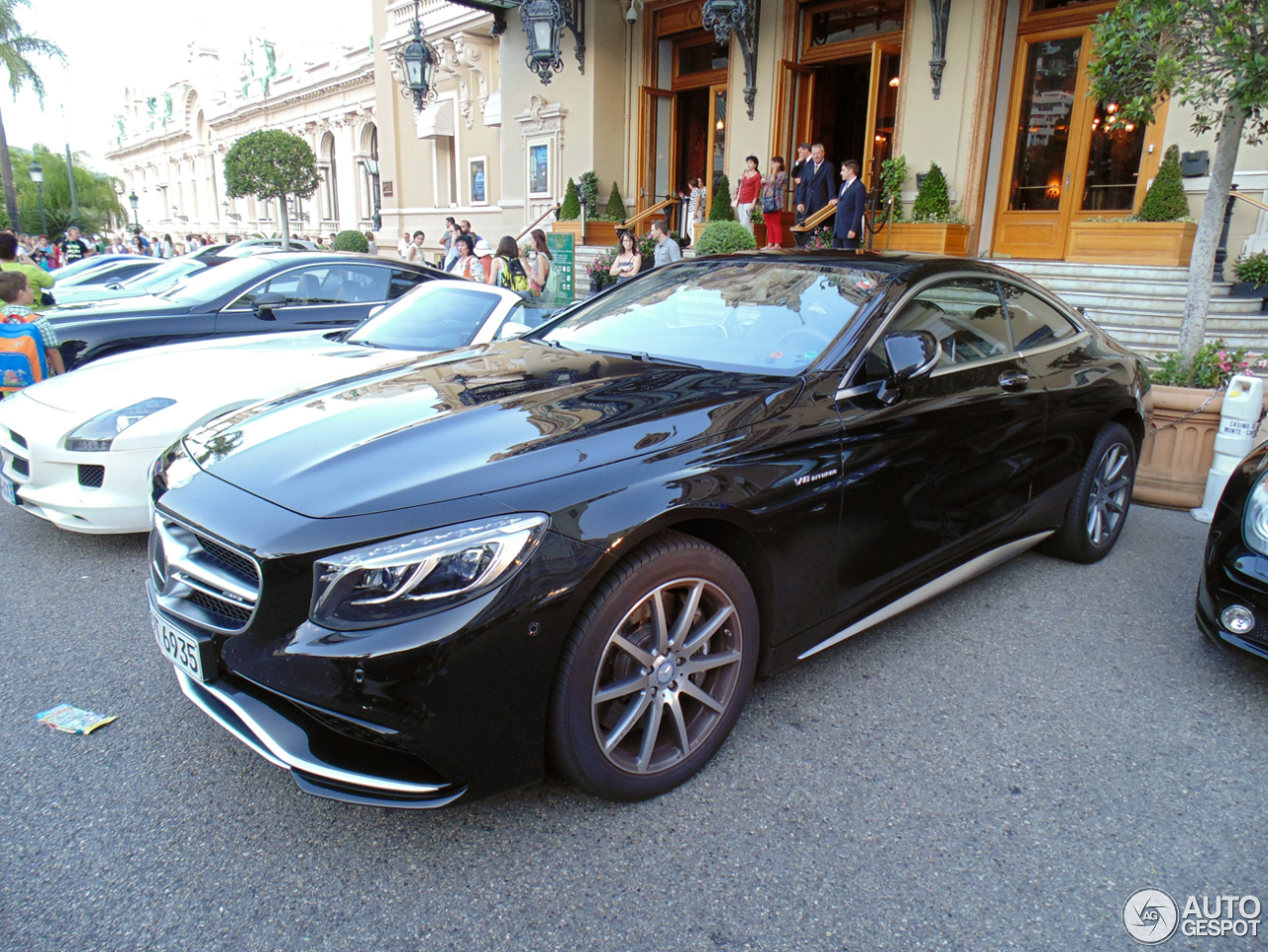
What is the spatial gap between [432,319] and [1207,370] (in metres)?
5.44

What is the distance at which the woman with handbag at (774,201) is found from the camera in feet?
42.4

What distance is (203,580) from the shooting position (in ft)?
7.32

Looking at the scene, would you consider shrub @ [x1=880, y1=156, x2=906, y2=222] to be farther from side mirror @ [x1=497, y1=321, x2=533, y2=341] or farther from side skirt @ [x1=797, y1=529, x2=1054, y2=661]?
side skirt @ [x1=797, y1=529, x2=1054, y2=661]

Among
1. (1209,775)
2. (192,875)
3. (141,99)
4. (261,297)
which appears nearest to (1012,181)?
(261,297)

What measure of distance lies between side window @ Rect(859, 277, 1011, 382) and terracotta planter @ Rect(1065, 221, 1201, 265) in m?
7.39

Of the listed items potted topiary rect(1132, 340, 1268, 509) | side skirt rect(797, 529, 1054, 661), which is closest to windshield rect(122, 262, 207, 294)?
side skirt rect(797, 529, 1054, 661)

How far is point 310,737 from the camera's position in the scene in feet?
6.57

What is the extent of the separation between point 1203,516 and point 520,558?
500 cm

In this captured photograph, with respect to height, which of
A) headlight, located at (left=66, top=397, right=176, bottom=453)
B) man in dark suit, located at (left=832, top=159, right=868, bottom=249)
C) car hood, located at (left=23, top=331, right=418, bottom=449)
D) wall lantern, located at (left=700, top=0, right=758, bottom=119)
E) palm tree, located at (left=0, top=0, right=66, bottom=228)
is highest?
palm tree, located at (left=0, top=0, right=66, bottom=228)

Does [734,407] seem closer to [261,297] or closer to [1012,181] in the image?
[261,297]

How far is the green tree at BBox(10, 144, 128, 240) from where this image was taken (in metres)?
53.2

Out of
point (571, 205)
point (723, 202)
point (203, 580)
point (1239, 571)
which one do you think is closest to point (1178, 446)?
point (1239, 571)

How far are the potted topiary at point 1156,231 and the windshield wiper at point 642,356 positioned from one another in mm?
8825

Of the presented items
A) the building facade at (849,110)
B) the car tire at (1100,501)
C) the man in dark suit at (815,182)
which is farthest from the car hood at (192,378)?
the man in dark suit at (815,182)
